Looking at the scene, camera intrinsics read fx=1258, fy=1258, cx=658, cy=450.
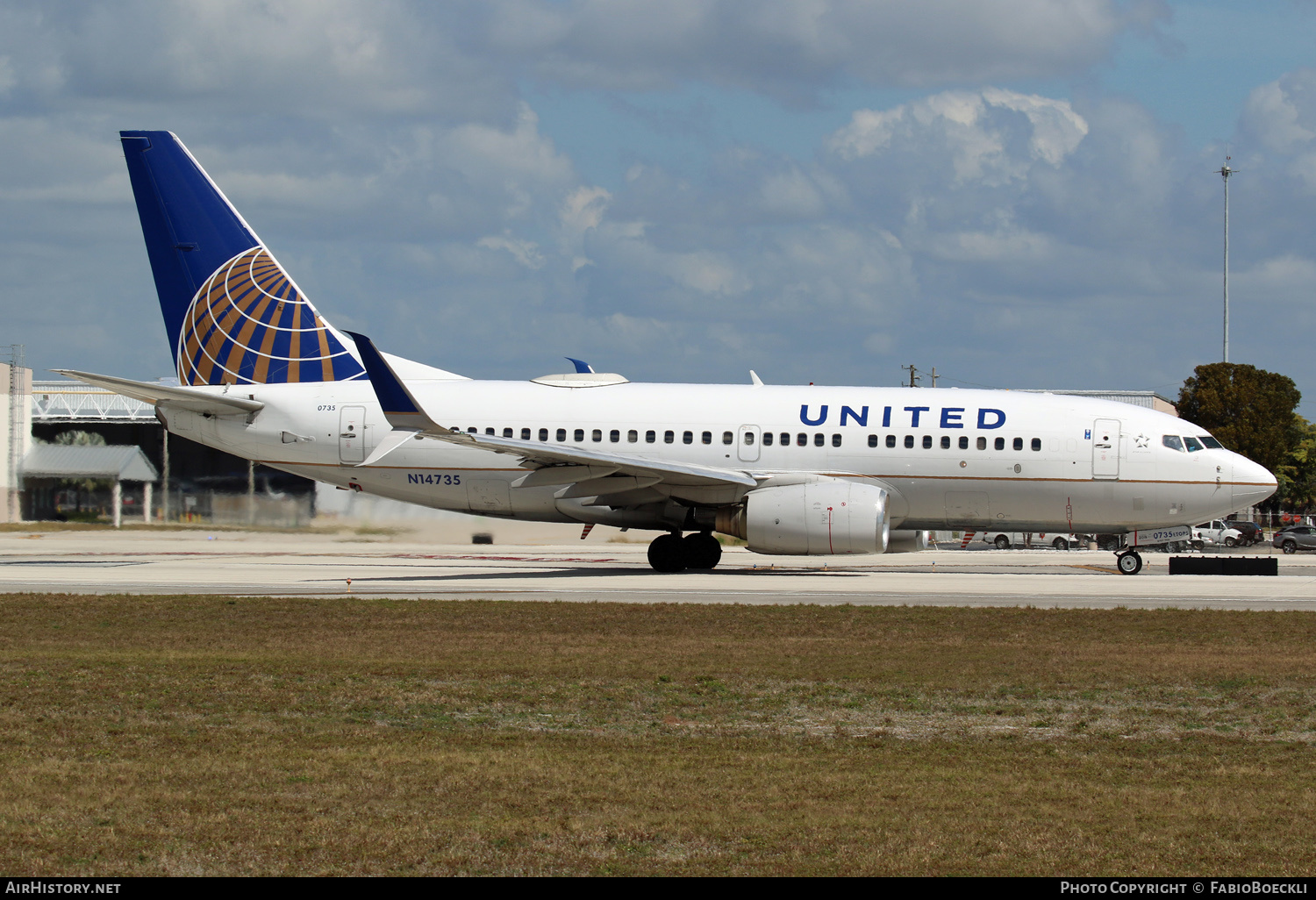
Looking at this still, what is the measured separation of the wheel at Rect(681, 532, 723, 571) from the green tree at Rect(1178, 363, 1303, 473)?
5990cm

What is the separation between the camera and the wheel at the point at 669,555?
28281mm

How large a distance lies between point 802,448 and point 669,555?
3.84 metres

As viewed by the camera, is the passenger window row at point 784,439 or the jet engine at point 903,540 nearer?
the passenger window row at point 784,439

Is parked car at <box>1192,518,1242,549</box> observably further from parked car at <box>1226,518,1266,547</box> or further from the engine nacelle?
the engine nacelle

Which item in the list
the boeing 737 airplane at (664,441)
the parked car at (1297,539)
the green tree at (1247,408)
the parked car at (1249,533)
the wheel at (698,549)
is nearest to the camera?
the boeing 737 airplane at (664,441)

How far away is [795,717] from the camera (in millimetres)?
10688

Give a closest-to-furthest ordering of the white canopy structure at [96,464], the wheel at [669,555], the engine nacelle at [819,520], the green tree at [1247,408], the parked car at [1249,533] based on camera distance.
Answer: the engine nacelle at [819,520], the wheel at [669,555], the white canopy structure at [96,464], the parked car at [1249,533], the green tree at [1247,408]

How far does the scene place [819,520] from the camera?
25.8m

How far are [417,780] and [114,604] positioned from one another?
1300cm

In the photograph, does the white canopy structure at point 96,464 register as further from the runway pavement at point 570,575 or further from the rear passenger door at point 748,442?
the rear passenger door at point 748,442

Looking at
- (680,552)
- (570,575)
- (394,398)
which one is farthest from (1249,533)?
(394,398)

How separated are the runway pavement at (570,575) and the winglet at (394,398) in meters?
3.11

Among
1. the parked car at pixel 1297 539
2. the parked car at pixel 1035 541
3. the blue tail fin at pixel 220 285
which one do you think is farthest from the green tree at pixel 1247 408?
the blue tail fin at pixel 220 285

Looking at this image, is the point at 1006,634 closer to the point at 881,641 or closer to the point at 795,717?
the point at 881,641
